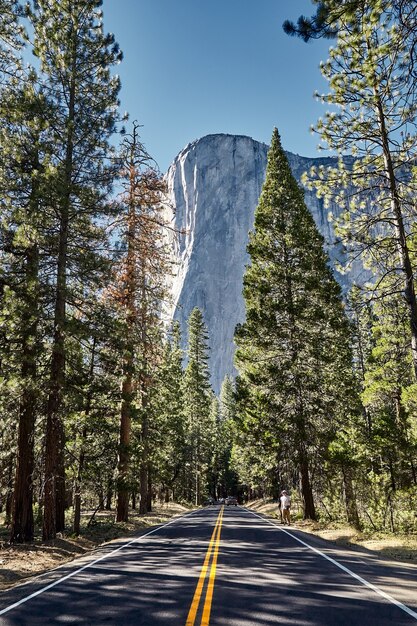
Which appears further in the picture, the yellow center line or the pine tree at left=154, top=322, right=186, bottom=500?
the pine tree at left=154, top=322, right=186, bottom=500

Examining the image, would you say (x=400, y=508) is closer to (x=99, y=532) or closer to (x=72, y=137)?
(x=99, y=532)

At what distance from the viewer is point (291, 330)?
22.9 metres

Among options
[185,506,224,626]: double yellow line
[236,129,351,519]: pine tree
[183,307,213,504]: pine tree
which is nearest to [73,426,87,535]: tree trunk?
[185,506,224,626]: double yellow line

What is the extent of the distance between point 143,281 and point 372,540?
1451cm

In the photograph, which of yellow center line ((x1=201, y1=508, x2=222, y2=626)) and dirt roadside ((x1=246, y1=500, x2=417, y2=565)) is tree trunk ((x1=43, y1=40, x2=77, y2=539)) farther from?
dirt roadside ((x1=246, y1=500, x2=417, y2=565))

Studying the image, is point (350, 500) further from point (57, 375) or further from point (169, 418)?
point (169, 418)

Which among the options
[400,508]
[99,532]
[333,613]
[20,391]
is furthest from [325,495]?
[333,613]

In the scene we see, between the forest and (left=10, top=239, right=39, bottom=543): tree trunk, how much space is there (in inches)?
2.8

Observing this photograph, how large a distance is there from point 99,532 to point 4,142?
15.2m

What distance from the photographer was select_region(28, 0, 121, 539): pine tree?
1478 cm

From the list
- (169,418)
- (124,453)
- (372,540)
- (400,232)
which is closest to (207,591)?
(400,232)

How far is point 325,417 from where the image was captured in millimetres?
21703

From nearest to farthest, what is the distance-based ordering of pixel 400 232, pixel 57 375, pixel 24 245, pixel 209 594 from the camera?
pixel 209 594 < pixel 400 232 < pixel 24 245 < pixel 57 375

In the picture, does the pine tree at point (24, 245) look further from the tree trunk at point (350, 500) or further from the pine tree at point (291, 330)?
the tree trunk at point (350, 500)
